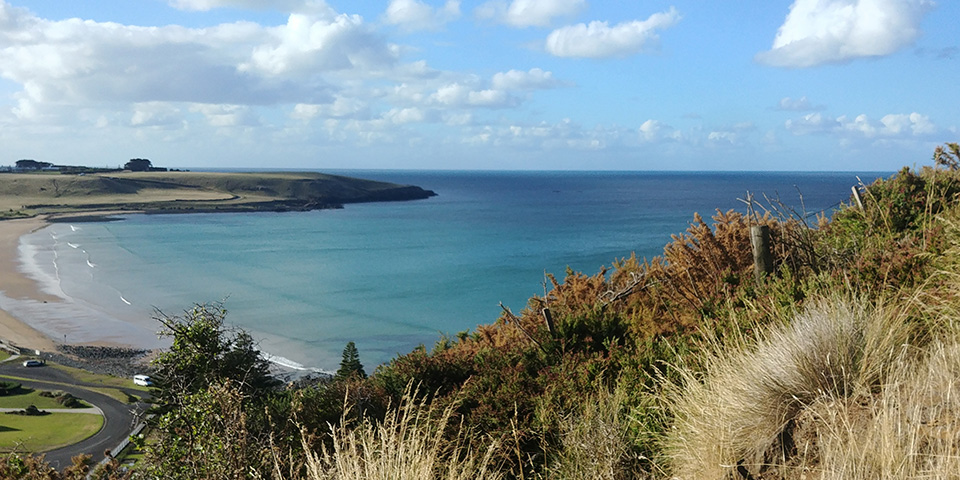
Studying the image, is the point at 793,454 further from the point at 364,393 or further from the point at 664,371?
the point at 364,393

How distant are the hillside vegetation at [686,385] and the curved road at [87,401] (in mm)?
20047

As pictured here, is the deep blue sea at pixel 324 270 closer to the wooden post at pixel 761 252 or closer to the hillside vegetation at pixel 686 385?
the hillside vegetation at pixel 686 385

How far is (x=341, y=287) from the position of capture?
52094 mm

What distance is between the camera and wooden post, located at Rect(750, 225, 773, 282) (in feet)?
26.1

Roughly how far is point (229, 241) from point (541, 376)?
77.3 meters

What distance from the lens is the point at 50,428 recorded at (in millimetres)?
28844

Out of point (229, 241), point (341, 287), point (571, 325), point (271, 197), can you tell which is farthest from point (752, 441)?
point (271, 197)

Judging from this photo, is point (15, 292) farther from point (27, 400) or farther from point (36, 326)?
point (27, 400)

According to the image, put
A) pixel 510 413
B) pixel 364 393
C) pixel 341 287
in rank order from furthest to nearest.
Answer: pixel 341 287
pixel 364 393
pixel 510 413

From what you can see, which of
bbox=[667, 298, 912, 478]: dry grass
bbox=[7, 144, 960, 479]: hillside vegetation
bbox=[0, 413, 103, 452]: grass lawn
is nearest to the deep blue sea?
bbox=[0, 413, 103, 452]: grass lawn

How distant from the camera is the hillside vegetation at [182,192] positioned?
118956mm

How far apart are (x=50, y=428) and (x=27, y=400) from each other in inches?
157

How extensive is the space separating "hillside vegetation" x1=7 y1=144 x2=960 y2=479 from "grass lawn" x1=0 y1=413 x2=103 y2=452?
848 inches

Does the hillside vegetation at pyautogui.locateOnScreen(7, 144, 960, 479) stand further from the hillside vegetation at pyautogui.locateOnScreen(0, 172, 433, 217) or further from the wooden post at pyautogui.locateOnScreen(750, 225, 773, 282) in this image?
the hillside vegetation at pyautogui.locateOnScreen(0, 172, 433, 217)
